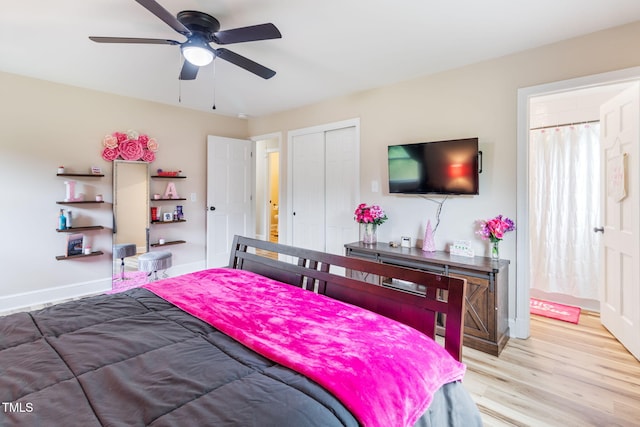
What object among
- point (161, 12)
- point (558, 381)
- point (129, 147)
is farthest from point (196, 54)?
point (558, 381)

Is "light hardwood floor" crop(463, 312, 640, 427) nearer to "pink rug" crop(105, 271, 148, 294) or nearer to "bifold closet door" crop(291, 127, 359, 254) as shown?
"bifold closet door" crop(291, 127, 359, 254)

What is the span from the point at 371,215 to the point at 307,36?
1.88 metres

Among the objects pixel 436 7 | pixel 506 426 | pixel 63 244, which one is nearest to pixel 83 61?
pixel 63 244

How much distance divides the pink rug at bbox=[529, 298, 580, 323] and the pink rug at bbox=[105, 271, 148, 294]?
4.77 m

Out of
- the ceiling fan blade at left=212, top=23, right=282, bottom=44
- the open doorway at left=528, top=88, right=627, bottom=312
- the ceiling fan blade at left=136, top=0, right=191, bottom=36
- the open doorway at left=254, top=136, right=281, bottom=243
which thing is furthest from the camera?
the open doorway at left=254, top=136, right=281, bottom=243

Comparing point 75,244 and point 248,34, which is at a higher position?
point 248,34

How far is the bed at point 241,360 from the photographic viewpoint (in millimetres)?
836

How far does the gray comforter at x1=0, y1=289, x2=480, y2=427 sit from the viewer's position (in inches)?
31.7

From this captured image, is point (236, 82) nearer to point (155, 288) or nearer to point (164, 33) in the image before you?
point (164, 33)

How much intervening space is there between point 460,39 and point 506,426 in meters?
2.76

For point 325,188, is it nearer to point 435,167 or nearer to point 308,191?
point 308,191

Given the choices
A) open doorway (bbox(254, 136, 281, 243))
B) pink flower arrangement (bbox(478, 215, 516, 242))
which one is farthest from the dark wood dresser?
open doorway (bbox(254, 136, 281, 243))

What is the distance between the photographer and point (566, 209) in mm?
3512

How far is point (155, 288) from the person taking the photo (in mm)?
1899
